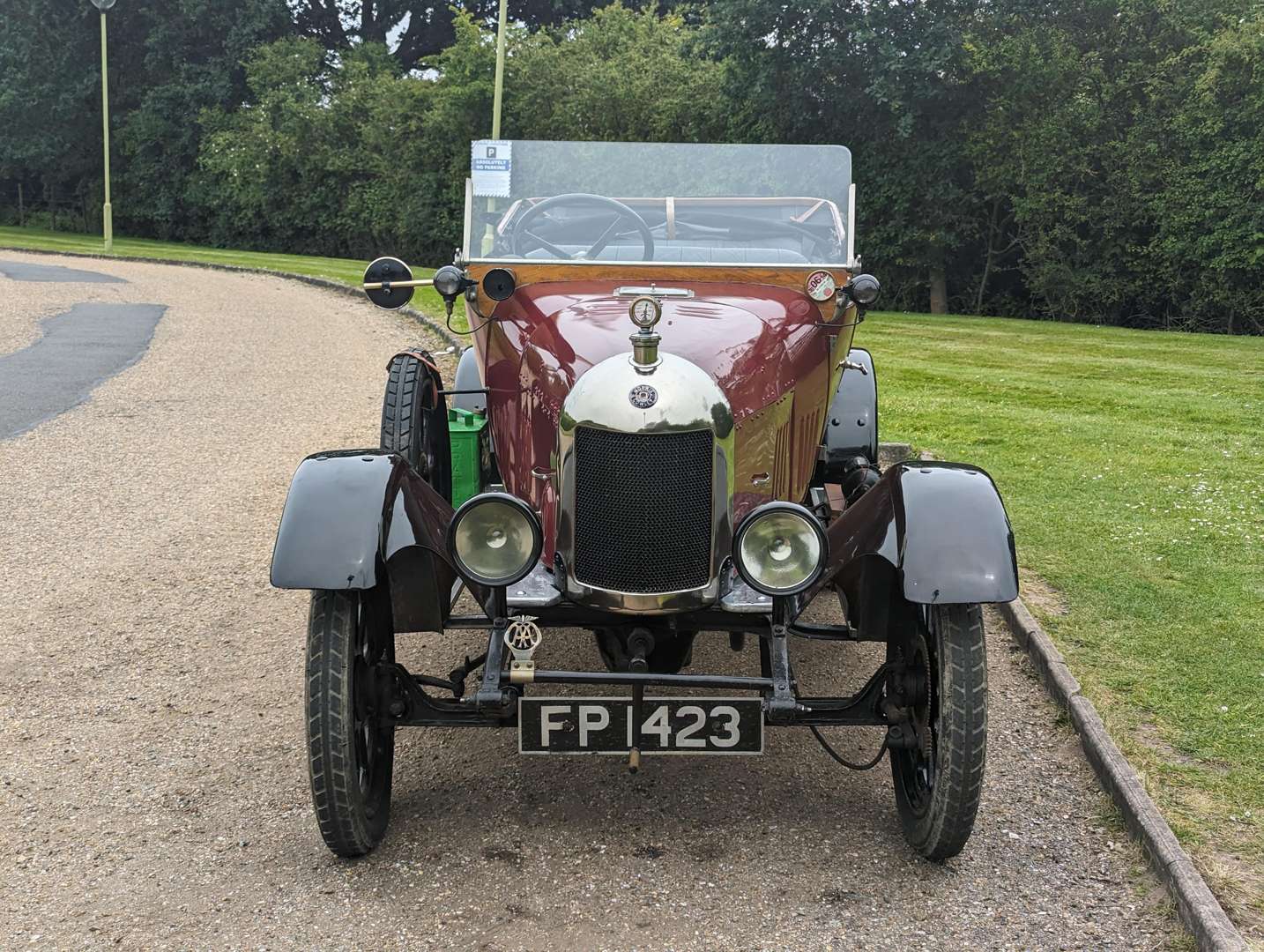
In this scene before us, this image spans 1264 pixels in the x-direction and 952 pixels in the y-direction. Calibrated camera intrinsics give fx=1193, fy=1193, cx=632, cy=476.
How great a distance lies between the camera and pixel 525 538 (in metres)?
3.24

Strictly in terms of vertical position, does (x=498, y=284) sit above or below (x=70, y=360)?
above

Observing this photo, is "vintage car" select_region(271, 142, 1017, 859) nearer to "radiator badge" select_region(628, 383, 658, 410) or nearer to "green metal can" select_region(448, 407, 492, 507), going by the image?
"radiator badge" select_region(628, 383, 658, 410)

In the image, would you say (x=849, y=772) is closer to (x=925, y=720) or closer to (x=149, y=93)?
(x=925, y=720)

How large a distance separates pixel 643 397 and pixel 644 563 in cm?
46

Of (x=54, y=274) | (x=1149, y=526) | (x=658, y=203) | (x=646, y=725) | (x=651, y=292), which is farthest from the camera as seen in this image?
(x=54, y=274)

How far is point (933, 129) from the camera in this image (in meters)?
21.7

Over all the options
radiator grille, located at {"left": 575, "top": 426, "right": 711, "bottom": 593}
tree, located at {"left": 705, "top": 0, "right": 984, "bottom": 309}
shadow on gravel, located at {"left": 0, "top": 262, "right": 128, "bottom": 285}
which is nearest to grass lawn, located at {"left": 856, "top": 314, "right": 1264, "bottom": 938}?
radiator grille, located at {"left": 575, "top": 426, "right": 711, "bottom": 593}

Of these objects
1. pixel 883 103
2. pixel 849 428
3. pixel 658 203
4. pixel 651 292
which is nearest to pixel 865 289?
pixel 651 292

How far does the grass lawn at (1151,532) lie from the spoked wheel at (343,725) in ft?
7.72

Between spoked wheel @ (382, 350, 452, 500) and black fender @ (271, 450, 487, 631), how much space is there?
106 centimetres

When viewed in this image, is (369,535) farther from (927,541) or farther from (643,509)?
(927,541)

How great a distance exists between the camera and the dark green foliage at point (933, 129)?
1914 cm

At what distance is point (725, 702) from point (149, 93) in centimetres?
3761

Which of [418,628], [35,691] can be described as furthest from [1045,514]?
[35,691]
